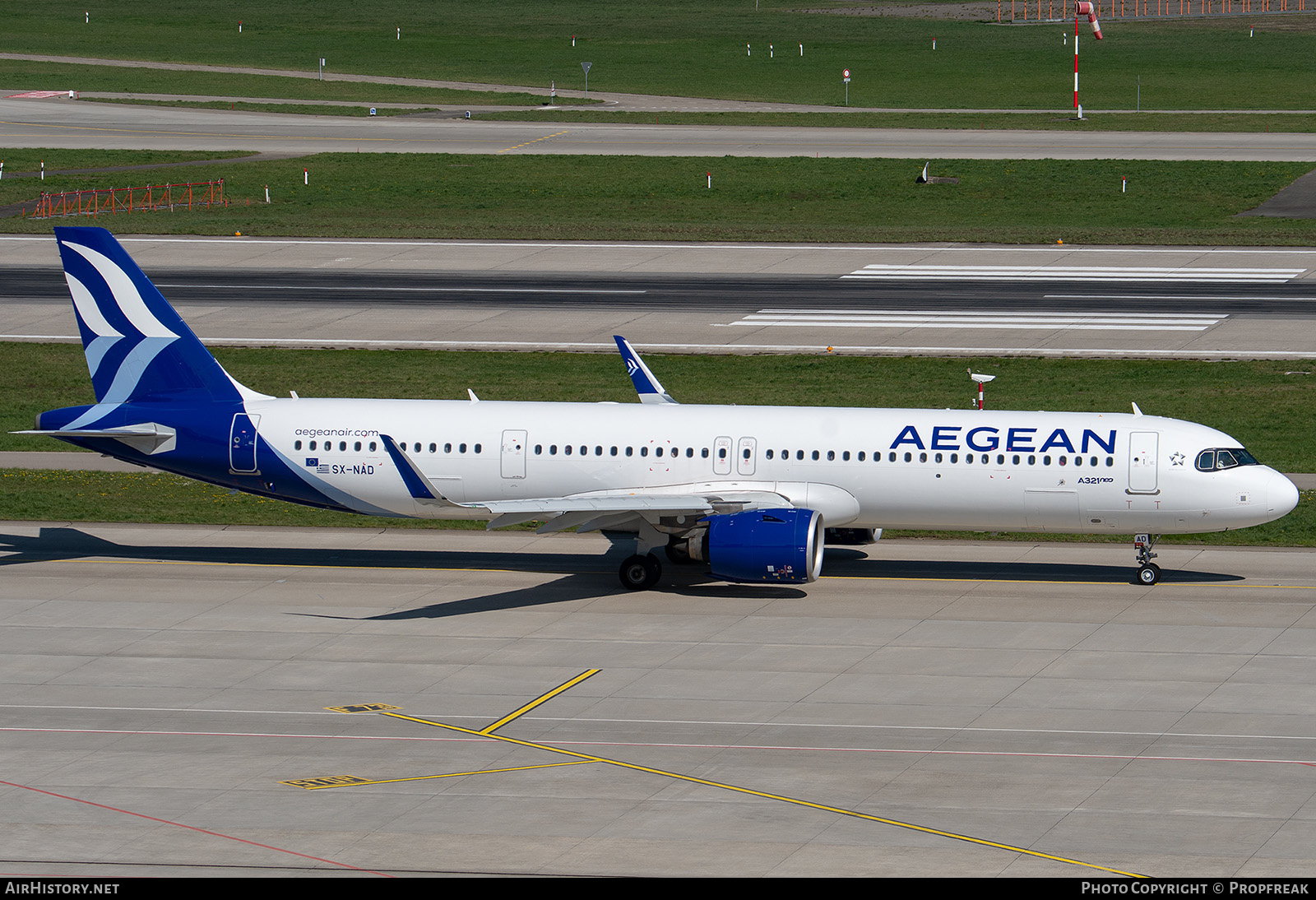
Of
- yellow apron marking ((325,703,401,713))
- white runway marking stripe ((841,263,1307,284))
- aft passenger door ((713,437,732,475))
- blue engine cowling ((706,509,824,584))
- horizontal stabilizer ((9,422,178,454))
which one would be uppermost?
white runway marking stripe ((841,263,1307,284))

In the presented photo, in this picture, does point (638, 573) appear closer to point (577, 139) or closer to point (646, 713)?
point (646, 713)

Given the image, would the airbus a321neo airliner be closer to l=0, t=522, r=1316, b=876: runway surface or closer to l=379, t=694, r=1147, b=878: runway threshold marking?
l=0, t=522, r=1316, b=876: runway surface

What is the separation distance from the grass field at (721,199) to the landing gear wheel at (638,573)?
4310 cm

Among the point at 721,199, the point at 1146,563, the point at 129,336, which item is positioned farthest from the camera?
the point at 721,199

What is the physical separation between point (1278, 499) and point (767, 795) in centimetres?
1625

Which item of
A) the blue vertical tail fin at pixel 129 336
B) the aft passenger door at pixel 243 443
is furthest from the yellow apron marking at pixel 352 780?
the blue vertical tail fin at pixel 129 336

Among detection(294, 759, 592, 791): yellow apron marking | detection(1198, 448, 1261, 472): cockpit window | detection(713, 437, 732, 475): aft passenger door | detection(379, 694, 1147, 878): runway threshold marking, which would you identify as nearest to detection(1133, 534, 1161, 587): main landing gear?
detection(1198, 448, 1261, 472): cockpit window

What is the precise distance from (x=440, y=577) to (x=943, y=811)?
661 inches

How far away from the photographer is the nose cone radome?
3625 cm

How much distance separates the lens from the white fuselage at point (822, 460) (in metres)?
36.7

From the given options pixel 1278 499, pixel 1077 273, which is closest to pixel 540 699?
pixel 1278 499

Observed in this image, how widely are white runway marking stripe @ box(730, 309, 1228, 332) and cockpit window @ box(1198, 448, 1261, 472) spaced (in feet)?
81.7

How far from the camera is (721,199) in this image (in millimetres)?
86812

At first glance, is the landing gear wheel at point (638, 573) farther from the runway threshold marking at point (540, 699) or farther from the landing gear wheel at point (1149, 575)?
the landing gear wheel at point (1149, 575)
